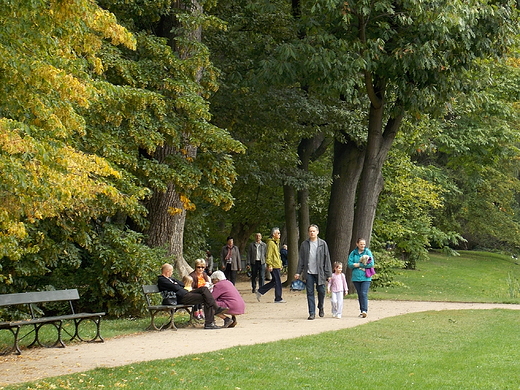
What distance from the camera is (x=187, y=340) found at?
13609mm

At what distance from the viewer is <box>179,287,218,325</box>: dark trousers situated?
1527 cm

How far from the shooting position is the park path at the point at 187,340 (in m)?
11.0

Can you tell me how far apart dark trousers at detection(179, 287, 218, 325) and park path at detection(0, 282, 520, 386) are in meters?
0.35

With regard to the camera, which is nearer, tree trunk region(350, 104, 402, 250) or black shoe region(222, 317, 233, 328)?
black shoe region(222, 317, 233, 328)

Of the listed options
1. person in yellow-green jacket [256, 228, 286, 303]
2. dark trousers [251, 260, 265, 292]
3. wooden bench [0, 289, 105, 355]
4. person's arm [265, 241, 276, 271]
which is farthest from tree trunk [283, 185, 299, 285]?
wooden bench [0, 289, 105, 355]

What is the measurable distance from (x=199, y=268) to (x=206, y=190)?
1984mm

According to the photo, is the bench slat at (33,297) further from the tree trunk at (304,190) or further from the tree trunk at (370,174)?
the tree trunk at (304,190)

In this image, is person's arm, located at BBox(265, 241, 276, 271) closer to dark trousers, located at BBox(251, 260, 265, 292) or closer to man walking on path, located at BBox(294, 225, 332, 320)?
dark trousers, located at BBox(251, 260, 265, 292)

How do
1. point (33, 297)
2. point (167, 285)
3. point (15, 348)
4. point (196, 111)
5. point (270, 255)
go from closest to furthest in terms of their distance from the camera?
point (15, 348)
point (33, 297)
point (167, 285)
point (196, 111)
point (270, 255)

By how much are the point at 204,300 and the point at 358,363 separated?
5.09 meters

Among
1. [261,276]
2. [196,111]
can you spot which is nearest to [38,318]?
[196,111]

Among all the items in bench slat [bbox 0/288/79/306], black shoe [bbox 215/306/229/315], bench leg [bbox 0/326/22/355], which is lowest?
bench leg [bbox 0/326/22/355]

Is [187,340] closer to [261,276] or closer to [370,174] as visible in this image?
[370,174]

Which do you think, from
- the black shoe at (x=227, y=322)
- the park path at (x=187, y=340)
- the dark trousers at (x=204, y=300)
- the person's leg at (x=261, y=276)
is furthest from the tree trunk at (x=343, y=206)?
the dark trousers at (x=204, y=300)
